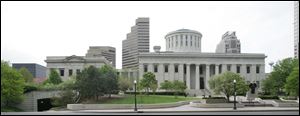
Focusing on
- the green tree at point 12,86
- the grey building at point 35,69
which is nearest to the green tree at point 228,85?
the green tree at point 12,86

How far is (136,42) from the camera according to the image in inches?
6826

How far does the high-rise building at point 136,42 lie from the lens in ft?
557

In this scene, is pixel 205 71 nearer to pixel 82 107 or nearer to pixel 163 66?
pixel 163 66

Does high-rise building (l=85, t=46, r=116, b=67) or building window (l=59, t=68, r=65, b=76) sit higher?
high-rise building (l=85, t=46, r=116, b=67)

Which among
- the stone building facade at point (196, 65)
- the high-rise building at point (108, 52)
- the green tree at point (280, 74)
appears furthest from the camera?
the high-rise building at point (108, 52)

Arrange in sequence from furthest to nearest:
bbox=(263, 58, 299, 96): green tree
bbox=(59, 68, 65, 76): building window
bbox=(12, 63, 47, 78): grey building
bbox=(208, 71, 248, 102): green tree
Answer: bbox=(12, 63, 47, 78): grey building < bbox=(59, 68, 65, 76): building window < bbox=(263, 58, 299, 96): green tree < bbox=(208, 71, 248, 102): green tree

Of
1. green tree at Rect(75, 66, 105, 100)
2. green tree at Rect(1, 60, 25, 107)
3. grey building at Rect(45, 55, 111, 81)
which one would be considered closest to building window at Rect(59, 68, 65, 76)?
grey building at Rect(45, 55, 111, 81)

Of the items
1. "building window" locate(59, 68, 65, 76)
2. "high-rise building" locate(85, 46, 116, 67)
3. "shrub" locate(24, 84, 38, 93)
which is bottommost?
"shrub" locate(24, 84, 38, 93)

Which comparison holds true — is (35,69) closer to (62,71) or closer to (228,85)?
(62,71)

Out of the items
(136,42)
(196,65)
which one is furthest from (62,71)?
(136,42)

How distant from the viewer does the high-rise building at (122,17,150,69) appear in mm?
169625

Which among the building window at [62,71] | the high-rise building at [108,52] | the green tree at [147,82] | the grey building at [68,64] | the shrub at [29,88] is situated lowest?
the shrub at [29,88]

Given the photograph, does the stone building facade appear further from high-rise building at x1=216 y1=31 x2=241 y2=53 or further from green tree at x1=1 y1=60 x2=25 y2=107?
high-rise building at x1=216 y1=31 x2=241 y2=53

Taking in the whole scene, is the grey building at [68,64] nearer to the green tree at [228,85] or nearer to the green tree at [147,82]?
the green tree at [147,82]
